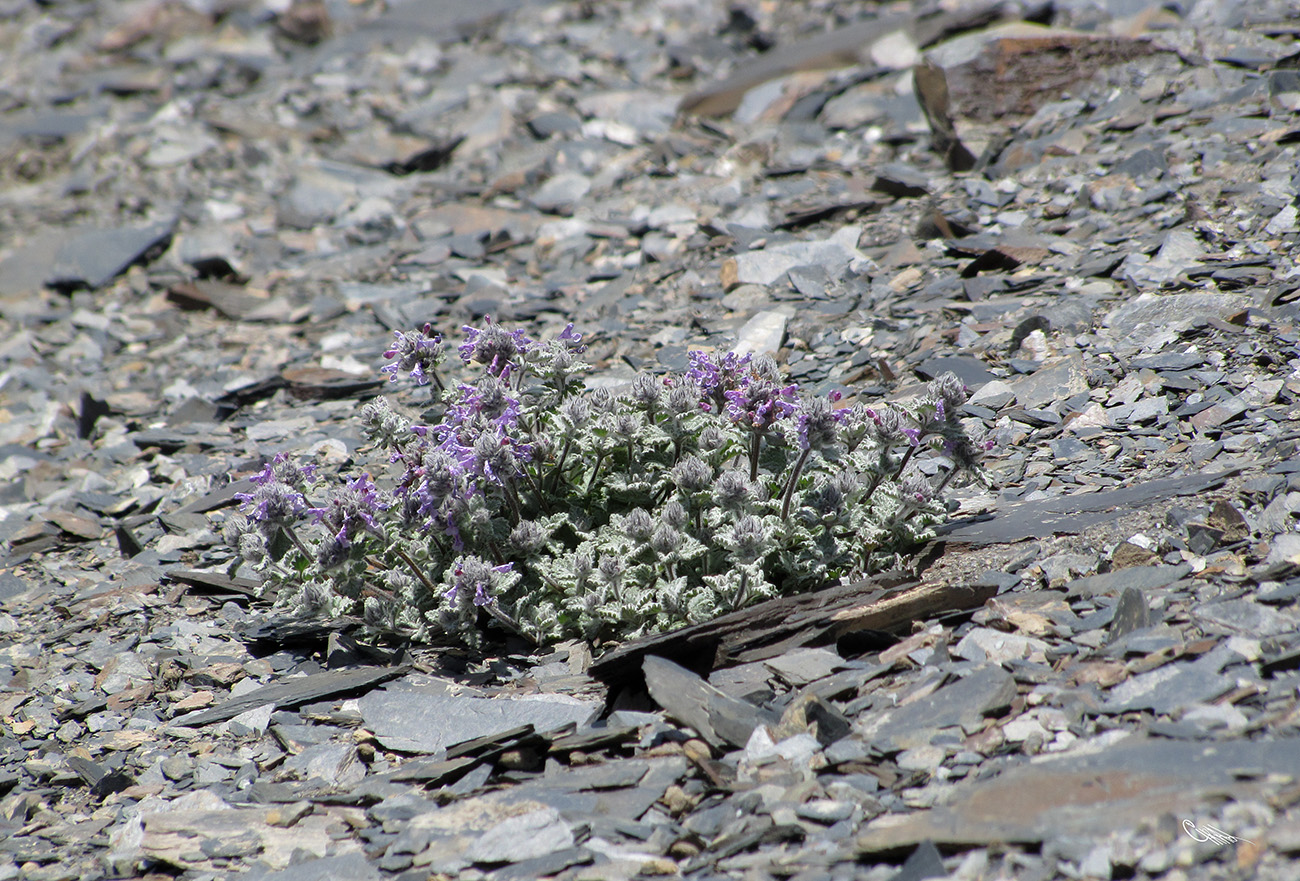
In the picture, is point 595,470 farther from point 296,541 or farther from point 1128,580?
point 1128,580

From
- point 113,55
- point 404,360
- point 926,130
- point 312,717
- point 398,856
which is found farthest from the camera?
point 113,55

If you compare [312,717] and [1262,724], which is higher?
[1262,724]

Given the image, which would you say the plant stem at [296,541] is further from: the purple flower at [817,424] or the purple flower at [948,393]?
the purple flower at [948,393]

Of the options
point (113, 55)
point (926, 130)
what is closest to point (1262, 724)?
point (926, 130)

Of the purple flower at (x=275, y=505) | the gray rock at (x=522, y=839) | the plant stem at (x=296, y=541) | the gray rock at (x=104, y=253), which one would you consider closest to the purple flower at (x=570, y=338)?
the purple flower at (x=275, y=505)

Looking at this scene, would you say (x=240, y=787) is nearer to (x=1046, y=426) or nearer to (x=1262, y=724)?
(x=1262, y=724)

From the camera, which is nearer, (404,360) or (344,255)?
(404,360)

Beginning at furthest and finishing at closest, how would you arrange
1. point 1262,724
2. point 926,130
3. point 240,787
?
point 926,130, point 240,787, point 1262,724
